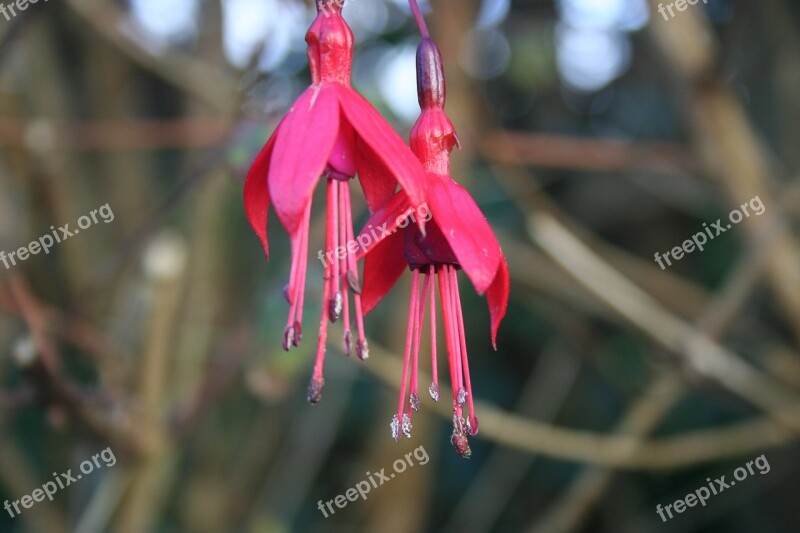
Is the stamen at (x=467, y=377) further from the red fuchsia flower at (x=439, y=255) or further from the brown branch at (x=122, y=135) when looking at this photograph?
the brown branch at (x=122, y=135)

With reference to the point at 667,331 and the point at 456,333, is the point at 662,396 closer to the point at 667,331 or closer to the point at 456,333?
the point at 667,331

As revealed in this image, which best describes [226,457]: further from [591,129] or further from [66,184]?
[591,129]

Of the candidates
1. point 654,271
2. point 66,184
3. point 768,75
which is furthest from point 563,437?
point 768,75

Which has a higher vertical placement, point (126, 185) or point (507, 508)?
point (126, 185)

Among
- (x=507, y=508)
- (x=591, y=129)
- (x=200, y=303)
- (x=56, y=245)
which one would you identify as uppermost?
(x=591, y=129)

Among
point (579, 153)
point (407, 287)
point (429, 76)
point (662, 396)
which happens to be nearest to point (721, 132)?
point (579, 153)

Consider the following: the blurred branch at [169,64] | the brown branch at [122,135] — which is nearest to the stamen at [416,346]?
the brown branch at [122,135]
